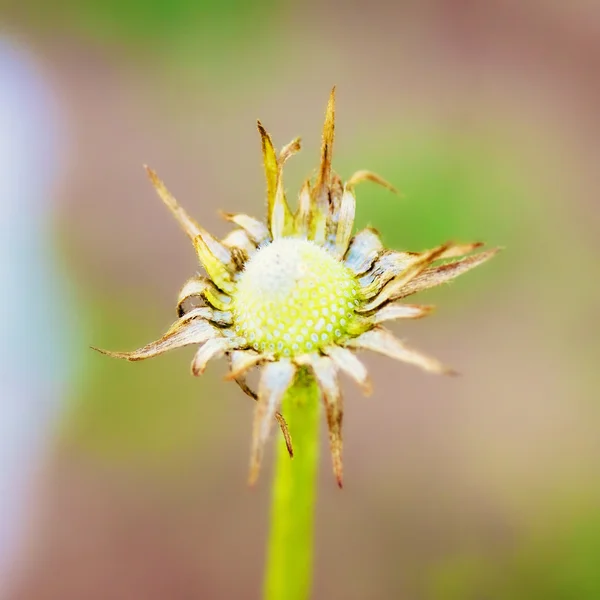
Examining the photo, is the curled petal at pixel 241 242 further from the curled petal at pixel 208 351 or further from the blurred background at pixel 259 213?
the blurred background at pixel 259 213

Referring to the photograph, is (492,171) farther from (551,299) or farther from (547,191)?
(551,299)

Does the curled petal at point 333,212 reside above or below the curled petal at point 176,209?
above

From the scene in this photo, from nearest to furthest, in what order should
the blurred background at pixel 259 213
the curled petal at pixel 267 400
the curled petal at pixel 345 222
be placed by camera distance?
the curled petal at pixel 267 400, the curled petal at pixel 345 222, the blurred background at pixel 259 213

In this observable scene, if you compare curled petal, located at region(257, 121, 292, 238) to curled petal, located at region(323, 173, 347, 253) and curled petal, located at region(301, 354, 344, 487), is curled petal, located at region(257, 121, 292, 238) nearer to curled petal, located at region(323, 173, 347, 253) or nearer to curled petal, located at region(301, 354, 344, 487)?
curled petal, located at region(323, 173, 347, 253)

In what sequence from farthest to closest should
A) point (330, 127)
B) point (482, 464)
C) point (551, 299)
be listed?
1. point (551, 299)
2. point (482, 464)
3. point (330, 127)

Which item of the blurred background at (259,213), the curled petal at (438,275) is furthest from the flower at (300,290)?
the blurred background at (259,213)

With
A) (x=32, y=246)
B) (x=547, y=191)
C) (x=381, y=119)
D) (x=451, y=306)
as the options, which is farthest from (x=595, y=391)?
(x=32, y=246)

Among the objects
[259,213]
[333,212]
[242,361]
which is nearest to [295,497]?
[242,361]
